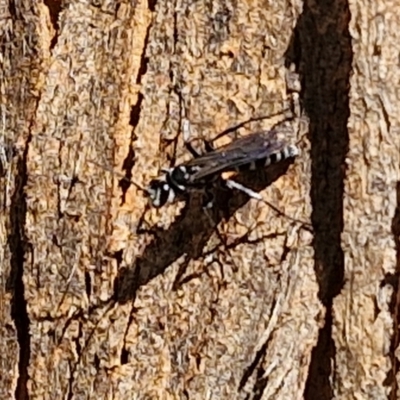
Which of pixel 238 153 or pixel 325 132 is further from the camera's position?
pixel 238 153

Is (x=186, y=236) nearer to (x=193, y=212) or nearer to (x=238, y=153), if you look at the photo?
(x=193, y=212)

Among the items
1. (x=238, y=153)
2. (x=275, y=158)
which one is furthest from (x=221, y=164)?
(x=275, y=158)

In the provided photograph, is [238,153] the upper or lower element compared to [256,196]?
upper

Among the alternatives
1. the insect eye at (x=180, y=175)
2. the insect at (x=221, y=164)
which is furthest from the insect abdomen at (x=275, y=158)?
the insect eye at (x=180, y=175)

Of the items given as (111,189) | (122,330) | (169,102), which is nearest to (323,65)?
(169,102)

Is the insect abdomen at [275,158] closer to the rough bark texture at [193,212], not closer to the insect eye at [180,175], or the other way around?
the rough bark texture at [193,212]

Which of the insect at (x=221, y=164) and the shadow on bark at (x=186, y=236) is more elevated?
the insect at (x=221, y=164)

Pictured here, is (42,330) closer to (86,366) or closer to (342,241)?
(86,366)
